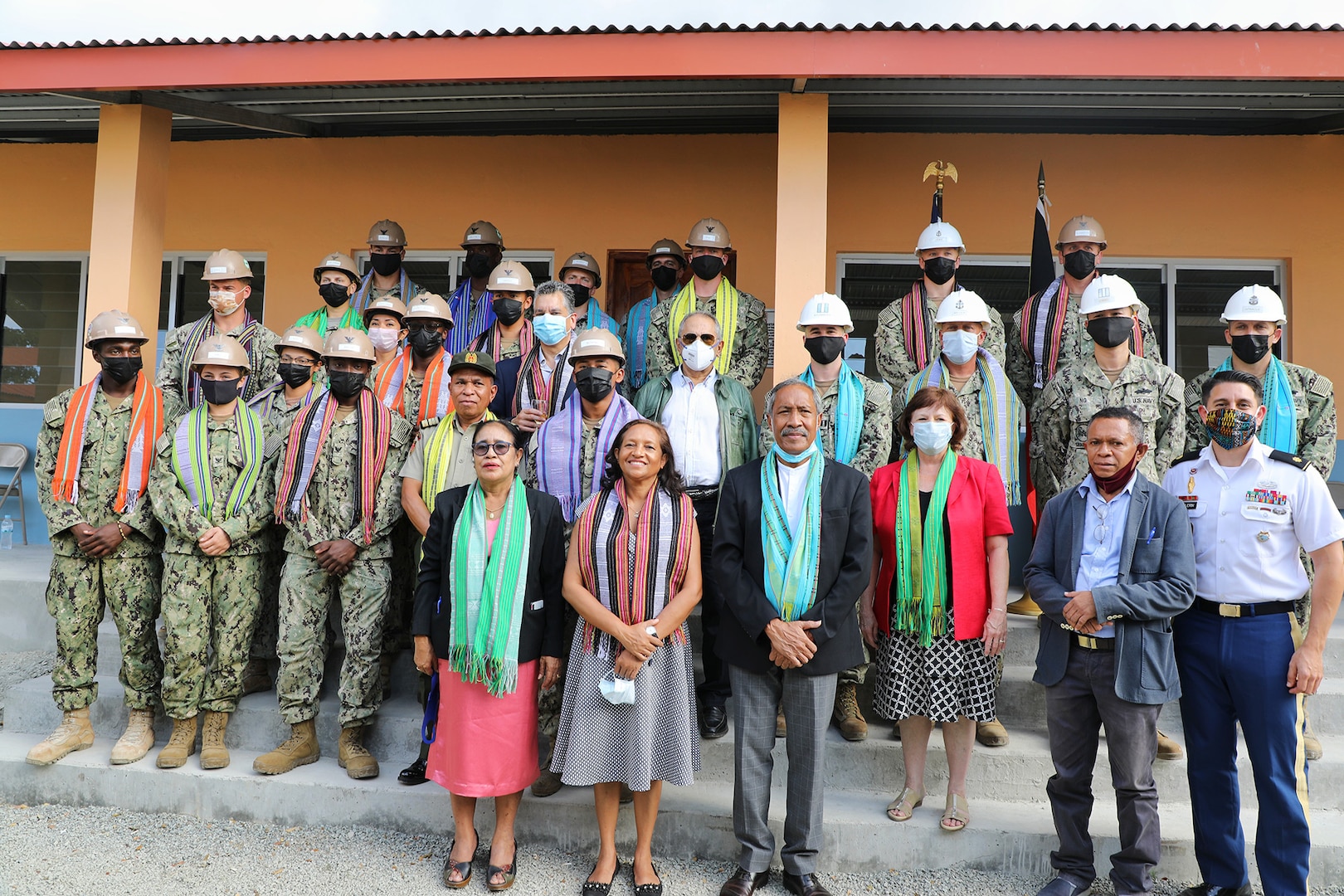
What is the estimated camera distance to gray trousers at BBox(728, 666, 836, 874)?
3.49 meters

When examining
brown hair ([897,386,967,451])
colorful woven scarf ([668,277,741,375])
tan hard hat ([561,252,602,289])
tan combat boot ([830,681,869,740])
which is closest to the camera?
brown hair ([897,386,967,451])

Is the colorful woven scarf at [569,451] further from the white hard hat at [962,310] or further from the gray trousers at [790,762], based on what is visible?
the white hard hat at [962,310]

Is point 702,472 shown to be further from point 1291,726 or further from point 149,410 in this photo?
point 149,410

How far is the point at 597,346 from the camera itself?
436 centimetres

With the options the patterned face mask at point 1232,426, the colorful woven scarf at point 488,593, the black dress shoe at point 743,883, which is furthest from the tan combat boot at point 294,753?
the patterned face mask at point 1232,426

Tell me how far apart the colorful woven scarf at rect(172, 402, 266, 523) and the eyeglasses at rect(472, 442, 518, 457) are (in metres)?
1.43

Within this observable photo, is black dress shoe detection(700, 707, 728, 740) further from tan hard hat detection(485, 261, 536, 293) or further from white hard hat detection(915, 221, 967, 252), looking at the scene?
white hard hat detection(915, 221, 967, 252)

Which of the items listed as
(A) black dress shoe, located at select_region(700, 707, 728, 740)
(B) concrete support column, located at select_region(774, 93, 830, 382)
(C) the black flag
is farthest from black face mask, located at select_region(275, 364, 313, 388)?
(C) the black flag

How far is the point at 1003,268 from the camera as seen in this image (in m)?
7.27

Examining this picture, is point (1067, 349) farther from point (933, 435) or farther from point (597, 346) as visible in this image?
point (597, 346)

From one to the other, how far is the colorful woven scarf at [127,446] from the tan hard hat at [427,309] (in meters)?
1.33

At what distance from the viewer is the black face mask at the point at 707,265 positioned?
554 centimetres

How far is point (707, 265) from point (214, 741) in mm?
3578

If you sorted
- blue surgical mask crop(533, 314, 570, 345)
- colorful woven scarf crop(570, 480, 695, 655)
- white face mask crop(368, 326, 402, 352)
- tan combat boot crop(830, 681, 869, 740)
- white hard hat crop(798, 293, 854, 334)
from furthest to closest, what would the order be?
white face mask crop(368, 326, 402, 352)
blue surgical mask crop(533, 314, 570, 345)
white hard hat crop(798, 293, 854, 334)
tan combat boot crop(830, 681, 869, 740)
colorful woven scarf crop(570, 480, 695, 655)
